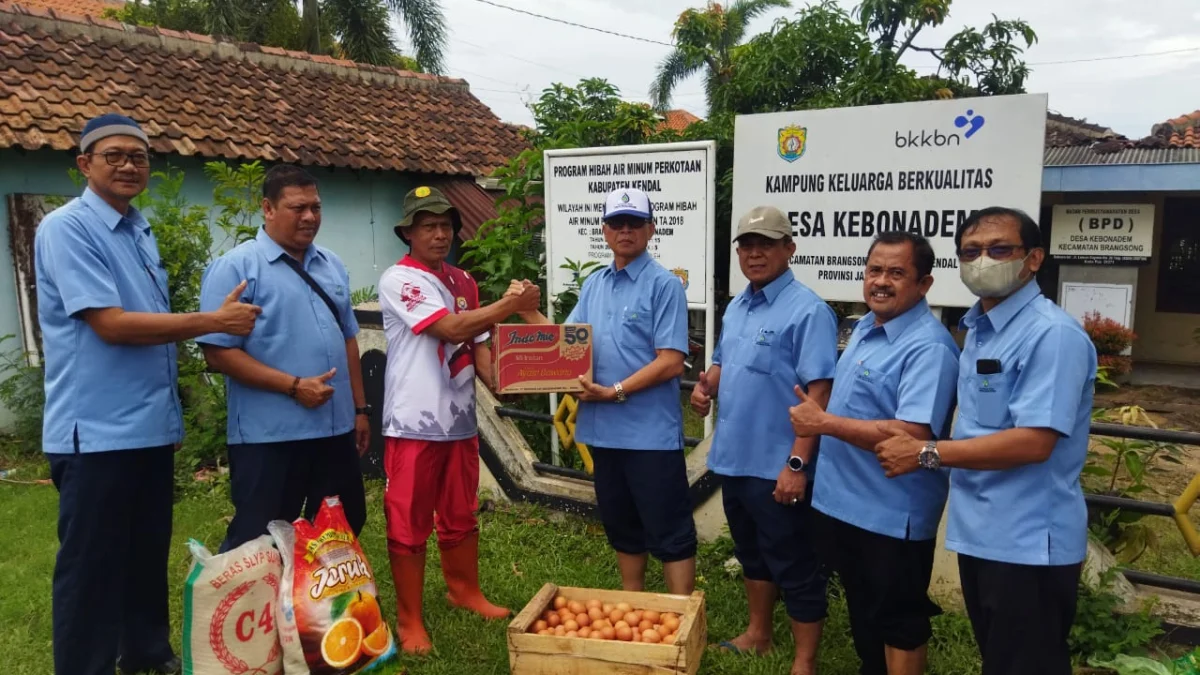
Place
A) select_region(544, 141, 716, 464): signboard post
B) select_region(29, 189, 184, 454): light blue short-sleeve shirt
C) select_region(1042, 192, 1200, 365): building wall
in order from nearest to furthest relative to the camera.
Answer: select_region(29, 189, 184, 454): light blue short-sleeve shirt
select_region(544, 141, 716, 464): signboard post
select_region(1042, 192, 1200, 365): building wall

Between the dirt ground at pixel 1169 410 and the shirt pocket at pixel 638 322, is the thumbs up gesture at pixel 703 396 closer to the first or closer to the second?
the shirt pocket at pixel 638 322

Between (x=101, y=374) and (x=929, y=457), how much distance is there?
2819mm

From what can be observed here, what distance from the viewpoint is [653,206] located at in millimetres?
4691

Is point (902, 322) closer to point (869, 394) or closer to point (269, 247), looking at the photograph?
point (869, 394)

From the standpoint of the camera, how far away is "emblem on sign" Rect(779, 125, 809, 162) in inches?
163

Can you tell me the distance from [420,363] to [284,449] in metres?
0.64

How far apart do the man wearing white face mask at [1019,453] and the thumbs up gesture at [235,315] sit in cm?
226

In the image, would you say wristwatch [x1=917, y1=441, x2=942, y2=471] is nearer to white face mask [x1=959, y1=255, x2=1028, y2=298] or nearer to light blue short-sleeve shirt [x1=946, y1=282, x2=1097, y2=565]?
light blue short-sleeve shirt [x1=946, y1=282, x2=1097, y2=565]

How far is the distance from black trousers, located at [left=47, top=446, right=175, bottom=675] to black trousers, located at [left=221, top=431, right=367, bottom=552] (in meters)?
0.29

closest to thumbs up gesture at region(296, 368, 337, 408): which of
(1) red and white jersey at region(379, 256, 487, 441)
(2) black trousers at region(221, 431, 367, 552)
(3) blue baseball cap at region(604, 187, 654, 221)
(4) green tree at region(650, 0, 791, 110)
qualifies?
(2) black trousers at region(221, 431, 367, 552)

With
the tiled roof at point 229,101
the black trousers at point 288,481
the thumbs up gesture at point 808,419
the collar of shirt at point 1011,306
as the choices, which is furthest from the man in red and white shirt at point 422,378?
the tiled roof at point 229,101

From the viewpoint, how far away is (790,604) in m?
3.18

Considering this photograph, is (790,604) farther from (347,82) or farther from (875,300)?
(347,82)

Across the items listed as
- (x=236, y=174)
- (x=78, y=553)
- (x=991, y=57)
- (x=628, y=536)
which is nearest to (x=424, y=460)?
(x=628, y=536)
